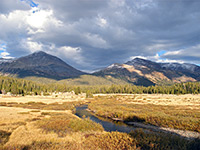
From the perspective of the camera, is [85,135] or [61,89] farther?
[61,89]

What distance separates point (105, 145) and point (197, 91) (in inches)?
5984

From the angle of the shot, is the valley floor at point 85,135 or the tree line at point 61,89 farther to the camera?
the tree line at point 61,89

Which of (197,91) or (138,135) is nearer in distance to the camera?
(138,135)

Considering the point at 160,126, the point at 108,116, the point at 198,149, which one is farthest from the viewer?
the point at 108,116

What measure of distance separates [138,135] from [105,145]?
5426 millimetres

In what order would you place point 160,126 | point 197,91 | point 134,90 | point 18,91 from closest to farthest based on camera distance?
point 160,126 < point 18,91 < point 197,91 < point 134,90

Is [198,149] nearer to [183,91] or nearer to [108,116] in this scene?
[108,116]

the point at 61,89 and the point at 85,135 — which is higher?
Result: the point at 61,89

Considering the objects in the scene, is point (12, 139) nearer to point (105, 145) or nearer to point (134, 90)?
point (105, 145)

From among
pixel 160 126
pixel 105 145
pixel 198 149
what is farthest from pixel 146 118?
pixel 105 145

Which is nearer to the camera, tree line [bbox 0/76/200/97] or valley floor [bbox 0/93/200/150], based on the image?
valley floor [bbox 0/93/200/150]

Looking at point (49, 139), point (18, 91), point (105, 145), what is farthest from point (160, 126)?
point (18, 91)

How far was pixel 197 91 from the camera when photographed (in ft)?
422

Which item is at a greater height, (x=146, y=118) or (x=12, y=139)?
(x=12, y=139)
